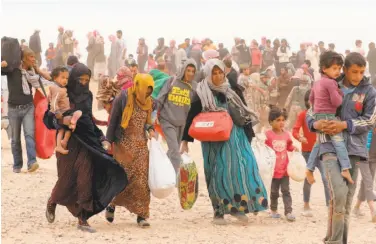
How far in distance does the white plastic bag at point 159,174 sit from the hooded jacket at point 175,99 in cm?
206

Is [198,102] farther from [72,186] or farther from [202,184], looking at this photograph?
[202,184]

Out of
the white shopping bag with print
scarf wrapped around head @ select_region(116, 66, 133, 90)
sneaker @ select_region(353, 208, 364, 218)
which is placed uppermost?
scarf wrapped around head @ select_region(116, 66, 133, 90)

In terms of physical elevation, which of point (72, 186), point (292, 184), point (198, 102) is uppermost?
point (198, 102)

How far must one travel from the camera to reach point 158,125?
38.4ft

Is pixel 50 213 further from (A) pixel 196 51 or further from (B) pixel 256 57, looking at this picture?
(B) pixel 256 57

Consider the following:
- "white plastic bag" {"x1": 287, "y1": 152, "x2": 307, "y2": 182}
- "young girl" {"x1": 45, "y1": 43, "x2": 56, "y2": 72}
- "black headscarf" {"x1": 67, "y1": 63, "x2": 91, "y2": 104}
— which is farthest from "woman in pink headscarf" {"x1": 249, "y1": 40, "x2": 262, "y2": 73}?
"black headscarf" {"x1": 67, "y1": 63, "x2": 91, "y2": 104}

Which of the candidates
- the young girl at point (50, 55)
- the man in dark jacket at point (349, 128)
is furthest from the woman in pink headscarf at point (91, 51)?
the man in dark jacket at point (349, 128)

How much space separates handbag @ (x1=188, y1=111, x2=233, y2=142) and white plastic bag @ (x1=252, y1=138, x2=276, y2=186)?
0.54 metres

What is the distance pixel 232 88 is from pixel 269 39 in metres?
20.6

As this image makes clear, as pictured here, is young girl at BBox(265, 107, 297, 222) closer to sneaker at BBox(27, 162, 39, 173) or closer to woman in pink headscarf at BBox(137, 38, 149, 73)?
sneaker at BBox(27, 162, 39, 173)

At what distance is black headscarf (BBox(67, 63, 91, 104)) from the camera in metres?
8.79

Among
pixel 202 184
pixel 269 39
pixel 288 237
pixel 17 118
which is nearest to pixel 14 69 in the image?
pixel 17 118

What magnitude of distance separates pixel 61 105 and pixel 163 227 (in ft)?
5.61

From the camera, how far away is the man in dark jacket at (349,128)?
23.1 feet
